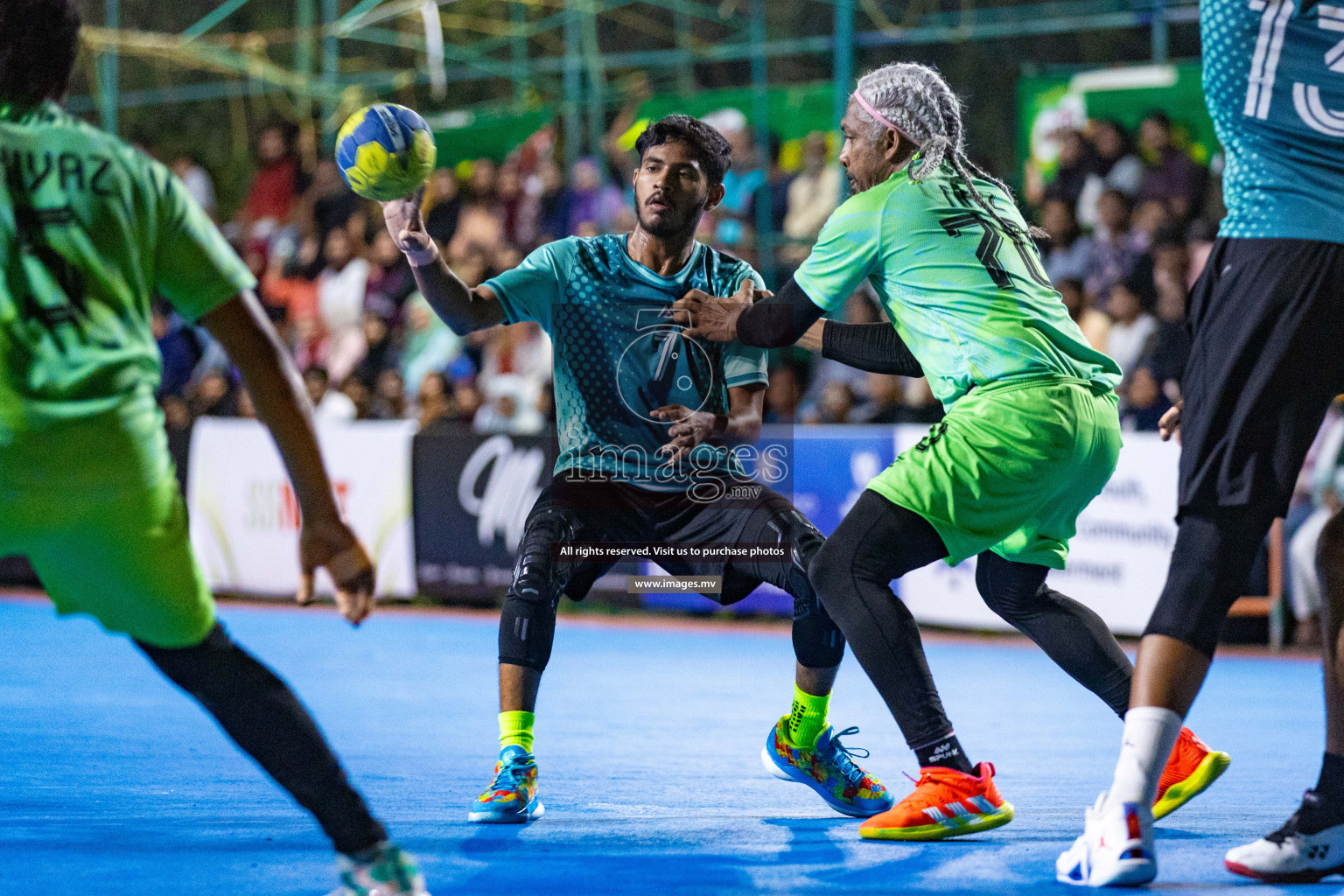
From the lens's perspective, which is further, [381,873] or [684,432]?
[684,432]

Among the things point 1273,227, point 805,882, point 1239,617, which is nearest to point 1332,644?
point 1273,227

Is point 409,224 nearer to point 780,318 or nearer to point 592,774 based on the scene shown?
point 780,318

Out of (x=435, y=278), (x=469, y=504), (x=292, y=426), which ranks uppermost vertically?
(x=435, y=278)

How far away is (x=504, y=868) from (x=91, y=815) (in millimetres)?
1406

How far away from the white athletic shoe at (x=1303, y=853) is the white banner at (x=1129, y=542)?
225 inches

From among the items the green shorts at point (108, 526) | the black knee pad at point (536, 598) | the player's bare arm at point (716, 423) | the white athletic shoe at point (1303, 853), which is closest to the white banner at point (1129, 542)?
the player's bare arm at point (716, 423)

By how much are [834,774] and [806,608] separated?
0.53 metres

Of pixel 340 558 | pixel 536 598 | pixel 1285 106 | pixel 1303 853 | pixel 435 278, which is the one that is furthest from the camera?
pixel 536 598

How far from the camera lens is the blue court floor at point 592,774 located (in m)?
3.62

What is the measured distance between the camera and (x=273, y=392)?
9.74ft

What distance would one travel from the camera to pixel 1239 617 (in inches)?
382

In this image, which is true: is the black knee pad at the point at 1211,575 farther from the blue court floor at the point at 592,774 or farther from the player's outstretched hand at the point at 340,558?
the player's outstretched hand at the point at 340,558

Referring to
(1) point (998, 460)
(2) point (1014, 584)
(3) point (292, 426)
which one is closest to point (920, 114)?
(1) point (998, 460)

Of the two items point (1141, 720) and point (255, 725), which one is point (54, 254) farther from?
point (1141, 720)
